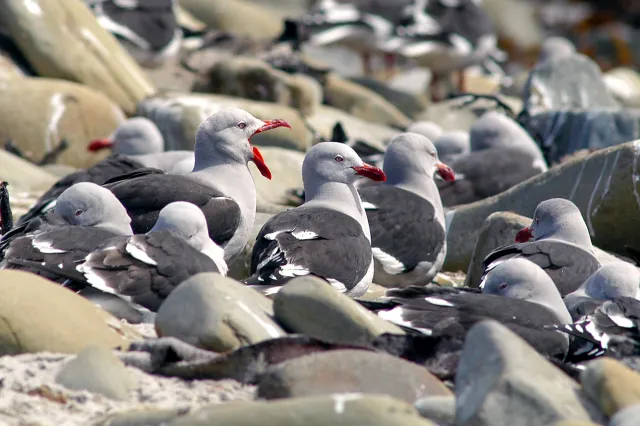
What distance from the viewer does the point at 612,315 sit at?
17.4ft

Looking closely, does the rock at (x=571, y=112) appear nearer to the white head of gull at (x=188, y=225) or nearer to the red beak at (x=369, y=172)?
the red beak at (x=369, y=172)

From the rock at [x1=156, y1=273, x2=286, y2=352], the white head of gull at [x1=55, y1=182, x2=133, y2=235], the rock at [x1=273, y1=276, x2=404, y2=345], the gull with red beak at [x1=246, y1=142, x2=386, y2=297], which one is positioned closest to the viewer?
the rock at [x1=156, y1=273, x2=286, y2=352]

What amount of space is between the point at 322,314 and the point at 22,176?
526cm

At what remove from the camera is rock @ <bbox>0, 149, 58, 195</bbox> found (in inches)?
362

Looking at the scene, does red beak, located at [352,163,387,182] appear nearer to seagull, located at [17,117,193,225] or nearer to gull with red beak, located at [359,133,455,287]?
gull with red beak, located at [359,133,455,287]

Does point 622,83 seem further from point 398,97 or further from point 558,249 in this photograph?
point 558,249

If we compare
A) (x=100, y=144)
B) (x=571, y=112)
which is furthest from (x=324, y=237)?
(x=571, y=112)

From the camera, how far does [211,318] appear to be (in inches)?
179

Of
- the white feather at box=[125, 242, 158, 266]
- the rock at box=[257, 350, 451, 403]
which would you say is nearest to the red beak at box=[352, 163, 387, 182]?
the white feather at box=[125, 242, 158, 266]

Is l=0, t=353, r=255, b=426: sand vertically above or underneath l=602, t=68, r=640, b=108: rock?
above

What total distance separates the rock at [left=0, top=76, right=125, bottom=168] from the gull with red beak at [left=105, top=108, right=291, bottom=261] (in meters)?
4.31

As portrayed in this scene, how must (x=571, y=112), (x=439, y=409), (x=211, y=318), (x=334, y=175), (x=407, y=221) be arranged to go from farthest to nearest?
(x=571, y=112)
(x=407, y=221)
(x=334, y=175)
(x=211, y=318)
(x=439, y=409)

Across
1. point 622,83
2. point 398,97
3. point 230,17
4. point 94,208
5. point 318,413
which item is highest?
point 318,413

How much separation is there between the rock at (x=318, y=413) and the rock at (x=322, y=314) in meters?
1.03
